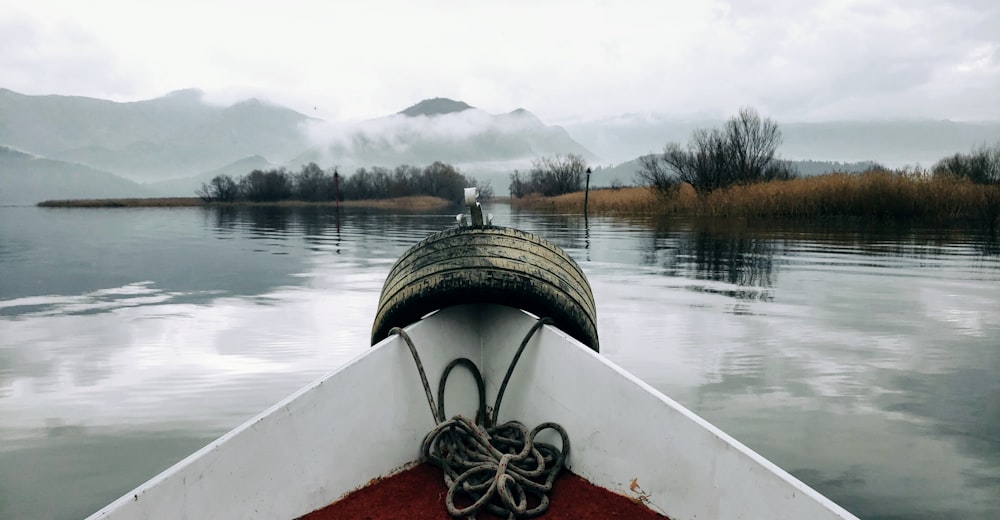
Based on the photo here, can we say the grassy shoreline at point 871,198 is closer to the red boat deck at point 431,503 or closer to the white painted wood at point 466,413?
the white painted wood at point 466,413

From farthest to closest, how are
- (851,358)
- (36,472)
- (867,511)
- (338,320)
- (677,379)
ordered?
(338,320), (851,358), (677,379), (36,472), (867,511)

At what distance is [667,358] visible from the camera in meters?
6.48

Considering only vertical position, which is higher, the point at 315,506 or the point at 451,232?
the point at 451,232

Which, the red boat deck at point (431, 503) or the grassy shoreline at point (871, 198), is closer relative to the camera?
the red boat deck at point (431, 503)

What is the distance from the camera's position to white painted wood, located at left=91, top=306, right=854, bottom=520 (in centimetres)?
197

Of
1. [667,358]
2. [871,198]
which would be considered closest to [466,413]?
[667,358]

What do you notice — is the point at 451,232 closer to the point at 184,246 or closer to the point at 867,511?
the point at 867,511

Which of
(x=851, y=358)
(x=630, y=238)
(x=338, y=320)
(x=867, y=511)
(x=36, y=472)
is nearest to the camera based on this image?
(x=867, y=511)

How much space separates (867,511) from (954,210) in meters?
25.3

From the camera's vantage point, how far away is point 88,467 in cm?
379

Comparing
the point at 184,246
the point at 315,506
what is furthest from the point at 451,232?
the point at 184,246

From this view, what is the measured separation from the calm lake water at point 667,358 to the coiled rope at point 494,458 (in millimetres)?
1813

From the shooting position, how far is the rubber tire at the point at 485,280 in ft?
9.95

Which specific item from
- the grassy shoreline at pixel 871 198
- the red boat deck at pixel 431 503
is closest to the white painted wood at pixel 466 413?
the red boat deck at pixel 431 503
